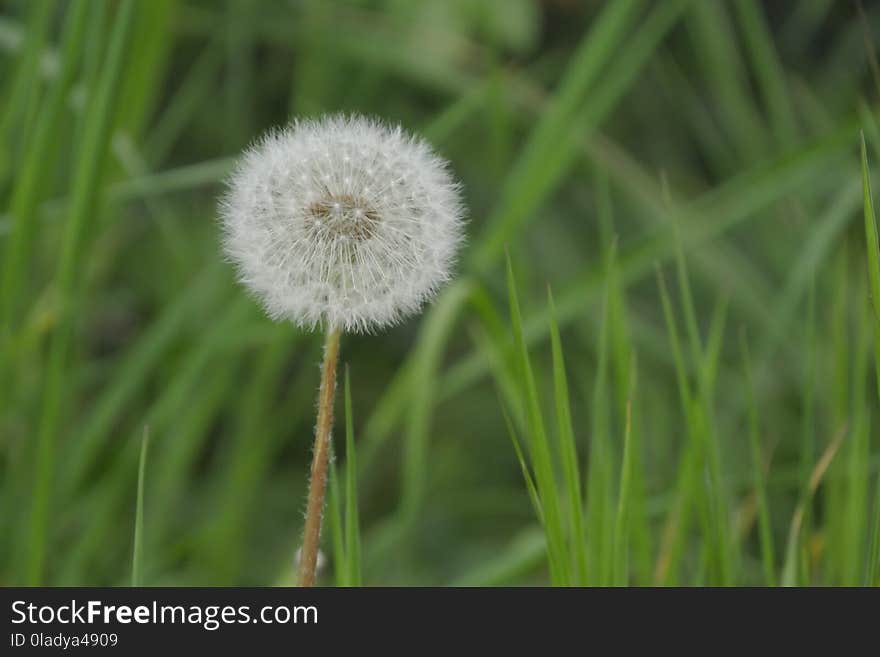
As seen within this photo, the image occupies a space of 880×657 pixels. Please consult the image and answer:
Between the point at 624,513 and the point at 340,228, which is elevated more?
the point at 340,228

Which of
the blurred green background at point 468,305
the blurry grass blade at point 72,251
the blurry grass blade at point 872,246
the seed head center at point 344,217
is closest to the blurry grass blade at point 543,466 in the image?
the blurred green background at point 468,305

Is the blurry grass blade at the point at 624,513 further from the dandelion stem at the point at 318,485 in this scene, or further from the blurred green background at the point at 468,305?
the dandelion stem at the point at 318,485

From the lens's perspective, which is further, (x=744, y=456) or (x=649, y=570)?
(x=744, y=456)

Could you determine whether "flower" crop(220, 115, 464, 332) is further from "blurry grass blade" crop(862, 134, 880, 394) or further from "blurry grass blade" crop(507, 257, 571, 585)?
"blurry grass blade" crop(862, 134, 880, 394)

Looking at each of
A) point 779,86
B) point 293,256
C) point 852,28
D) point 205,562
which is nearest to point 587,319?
point 779,86

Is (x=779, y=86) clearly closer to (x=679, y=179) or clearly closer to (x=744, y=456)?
(x=679, y=179)

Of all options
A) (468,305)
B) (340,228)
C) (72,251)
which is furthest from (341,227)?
(468,305)

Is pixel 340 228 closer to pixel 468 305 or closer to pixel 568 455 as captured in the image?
pixel 568 455
